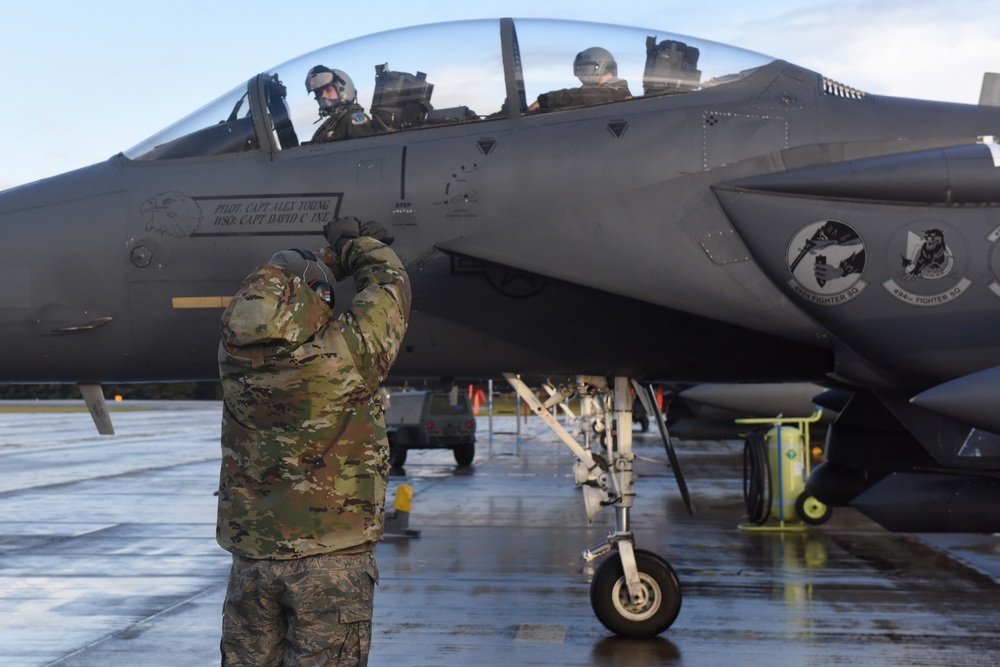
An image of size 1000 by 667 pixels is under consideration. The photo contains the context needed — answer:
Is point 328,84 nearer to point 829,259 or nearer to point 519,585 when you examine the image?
point 829,259

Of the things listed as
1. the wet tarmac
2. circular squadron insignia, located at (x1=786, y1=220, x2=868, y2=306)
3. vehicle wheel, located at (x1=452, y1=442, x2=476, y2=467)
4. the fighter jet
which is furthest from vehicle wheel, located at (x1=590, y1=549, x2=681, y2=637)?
vehicle wheel, located at (x1=452, y1=442, x2=476, y2=467)

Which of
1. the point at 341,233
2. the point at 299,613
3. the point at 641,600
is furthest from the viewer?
the point at 641,600

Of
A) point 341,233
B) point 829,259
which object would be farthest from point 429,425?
point 341,233

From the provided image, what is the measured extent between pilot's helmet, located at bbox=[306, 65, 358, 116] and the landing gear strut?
1905 millimetres

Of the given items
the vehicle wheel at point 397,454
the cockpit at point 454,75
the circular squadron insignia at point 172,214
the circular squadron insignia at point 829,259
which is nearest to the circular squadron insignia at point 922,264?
the circular squadron insignia at point 829,259

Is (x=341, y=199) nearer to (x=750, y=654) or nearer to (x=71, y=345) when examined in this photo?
(x=71, y=345)

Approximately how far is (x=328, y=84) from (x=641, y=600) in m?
3.66

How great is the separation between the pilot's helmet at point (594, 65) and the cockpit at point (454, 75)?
30mm

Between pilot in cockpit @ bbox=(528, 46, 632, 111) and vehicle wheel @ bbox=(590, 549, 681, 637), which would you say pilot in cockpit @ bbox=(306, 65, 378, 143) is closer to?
pilot in cockpit @ bbox=(528, 46, 632, 111)

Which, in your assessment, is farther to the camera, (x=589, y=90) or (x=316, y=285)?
(x=589, y=90)

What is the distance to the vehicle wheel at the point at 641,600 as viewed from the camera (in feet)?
22.6

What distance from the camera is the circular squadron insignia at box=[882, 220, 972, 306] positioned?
5457 mm

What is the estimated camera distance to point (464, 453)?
2200 centimetres

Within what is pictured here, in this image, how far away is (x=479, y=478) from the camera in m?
19.5
